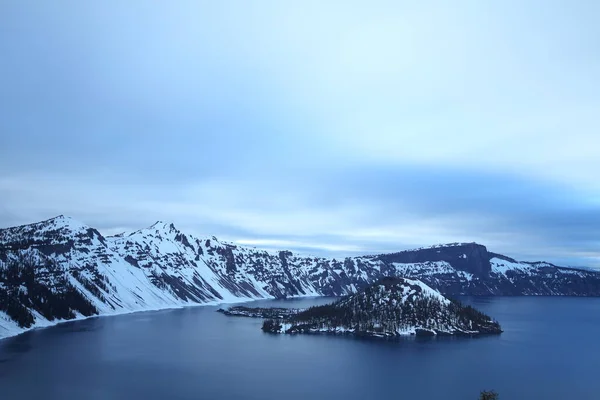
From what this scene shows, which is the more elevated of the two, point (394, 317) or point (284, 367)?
point (394, 317)

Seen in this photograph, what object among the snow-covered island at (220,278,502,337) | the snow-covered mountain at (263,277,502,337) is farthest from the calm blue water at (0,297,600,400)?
the snow-covered mountain at (263,277,502,337)

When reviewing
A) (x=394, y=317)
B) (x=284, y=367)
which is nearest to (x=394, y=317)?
(x=394, y=317)

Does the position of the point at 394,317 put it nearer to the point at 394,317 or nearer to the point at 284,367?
the point at 394,317

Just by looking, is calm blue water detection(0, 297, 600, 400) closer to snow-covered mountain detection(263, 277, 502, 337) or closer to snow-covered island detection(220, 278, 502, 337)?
snow-covered island detection(220, 278, 502, 337)

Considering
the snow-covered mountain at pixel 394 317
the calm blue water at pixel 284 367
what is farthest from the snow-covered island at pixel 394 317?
the calm blue water at pixel 284 367

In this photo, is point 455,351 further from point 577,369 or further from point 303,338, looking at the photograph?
point 303,338

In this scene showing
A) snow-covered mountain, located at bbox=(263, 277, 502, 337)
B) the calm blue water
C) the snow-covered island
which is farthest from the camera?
snow-covered mountain, located at bbox=(263, 277, 502, 337)

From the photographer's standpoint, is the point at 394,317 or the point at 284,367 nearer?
the point at 284,367

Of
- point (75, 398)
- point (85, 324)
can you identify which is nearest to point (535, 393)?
point (75, 398)
